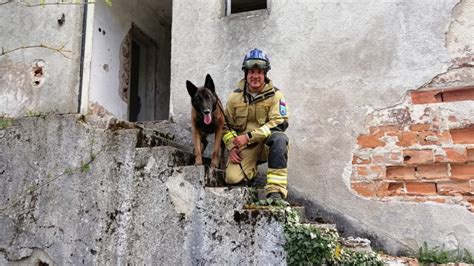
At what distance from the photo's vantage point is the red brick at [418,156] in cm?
469

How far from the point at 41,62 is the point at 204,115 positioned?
9.30ft

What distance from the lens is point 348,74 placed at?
5.13 meters

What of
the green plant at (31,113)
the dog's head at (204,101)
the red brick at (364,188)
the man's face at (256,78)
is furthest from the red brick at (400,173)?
the green plant at (31,113)

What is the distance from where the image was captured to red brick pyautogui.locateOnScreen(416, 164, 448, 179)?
15.3 ft

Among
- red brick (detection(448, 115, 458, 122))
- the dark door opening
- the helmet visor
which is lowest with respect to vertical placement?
red brick (detection(448, 115, 458, 122))

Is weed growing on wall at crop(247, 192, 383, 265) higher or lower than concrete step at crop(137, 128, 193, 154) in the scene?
lower

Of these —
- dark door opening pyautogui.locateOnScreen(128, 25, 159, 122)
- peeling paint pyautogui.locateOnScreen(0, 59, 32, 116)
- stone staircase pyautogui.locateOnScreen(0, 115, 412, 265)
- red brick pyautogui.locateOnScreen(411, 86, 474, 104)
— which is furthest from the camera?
dark door opening pyautogui.locateOnScreen(128, 25, 159, 122)

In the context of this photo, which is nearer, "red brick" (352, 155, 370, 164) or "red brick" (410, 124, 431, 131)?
"red brick" (410, 124, 431, 131)

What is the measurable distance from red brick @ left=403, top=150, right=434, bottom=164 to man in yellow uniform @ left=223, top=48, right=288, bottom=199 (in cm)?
125

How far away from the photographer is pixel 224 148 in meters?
5.14

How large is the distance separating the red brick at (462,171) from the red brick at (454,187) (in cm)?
6

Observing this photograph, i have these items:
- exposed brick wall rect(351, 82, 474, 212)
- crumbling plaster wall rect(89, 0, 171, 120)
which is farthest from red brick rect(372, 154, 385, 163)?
crumbling plaster wall rect(89, 0, 171, 120)

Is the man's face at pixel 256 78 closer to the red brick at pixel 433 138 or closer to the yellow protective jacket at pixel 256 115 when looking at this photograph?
the yellow protective jacket at pixel 256 115

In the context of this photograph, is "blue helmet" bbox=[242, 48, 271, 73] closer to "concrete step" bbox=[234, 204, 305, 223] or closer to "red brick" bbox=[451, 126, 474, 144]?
"concrete step" bbox=[234, 204, 305, 223]
